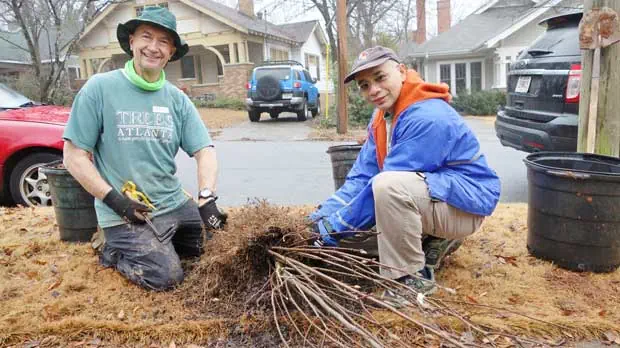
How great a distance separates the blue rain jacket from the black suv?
2.72 m

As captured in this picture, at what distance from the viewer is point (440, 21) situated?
32188 mm

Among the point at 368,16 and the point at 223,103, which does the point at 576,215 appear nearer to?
the point at 223,103

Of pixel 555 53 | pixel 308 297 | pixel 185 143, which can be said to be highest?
pixel 555 53

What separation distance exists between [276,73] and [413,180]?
1444 centimetres

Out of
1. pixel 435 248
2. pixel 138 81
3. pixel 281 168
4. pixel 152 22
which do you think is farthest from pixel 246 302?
pixel 281 168

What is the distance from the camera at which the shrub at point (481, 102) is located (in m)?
19.9

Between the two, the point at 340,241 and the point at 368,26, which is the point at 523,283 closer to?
the point at 340,241

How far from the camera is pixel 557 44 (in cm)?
539

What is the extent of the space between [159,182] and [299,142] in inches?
335

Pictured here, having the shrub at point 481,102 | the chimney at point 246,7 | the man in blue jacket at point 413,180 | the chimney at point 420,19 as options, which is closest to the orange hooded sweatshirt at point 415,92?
the man in blue jacket at point 413,180

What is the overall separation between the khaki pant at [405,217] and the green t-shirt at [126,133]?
5.18ft

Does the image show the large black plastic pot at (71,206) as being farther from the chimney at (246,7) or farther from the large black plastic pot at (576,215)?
the chimney at (246,7)

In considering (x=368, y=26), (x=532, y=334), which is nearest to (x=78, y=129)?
(x=532, y=334)

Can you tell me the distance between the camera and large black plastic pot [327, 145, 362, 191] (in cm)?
445
